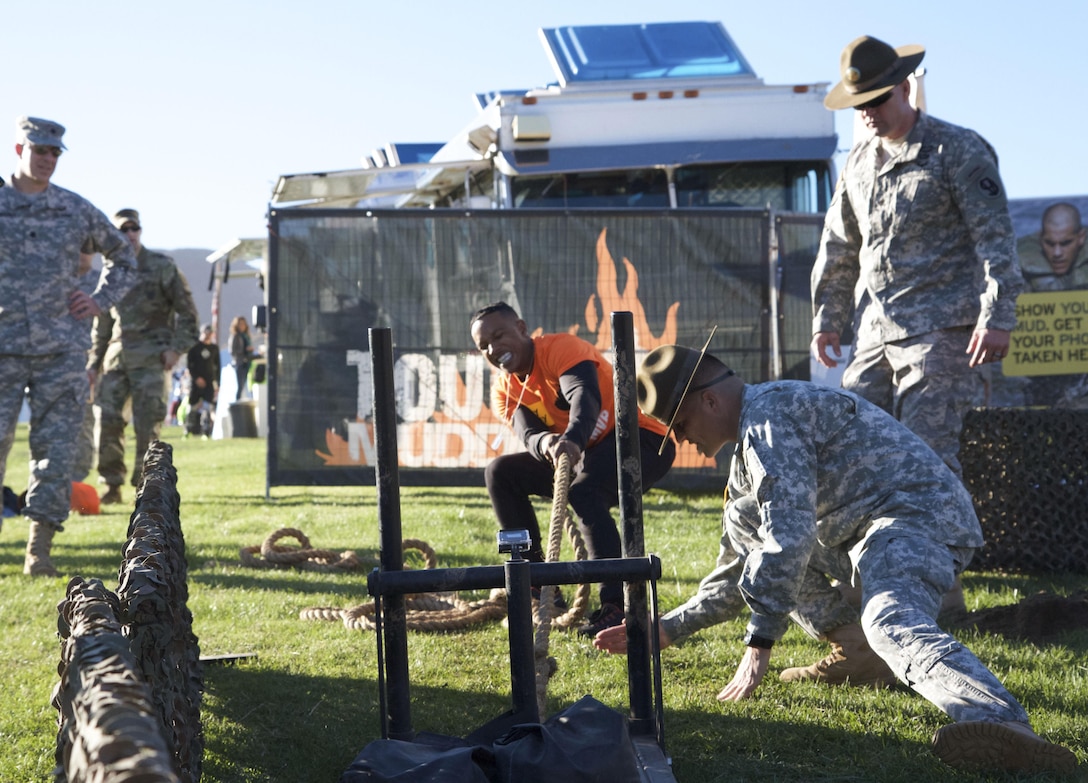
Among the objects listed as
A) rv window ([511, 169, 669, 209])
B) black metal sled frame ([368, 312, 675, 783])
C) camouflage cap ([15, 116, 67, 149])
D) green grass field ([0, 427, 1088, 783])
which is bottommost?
green grass field ([0, 427, 1088, 783])

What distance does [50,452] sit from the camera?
22.1ft

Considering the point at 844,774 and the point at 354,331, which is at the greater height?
the point at 354,331

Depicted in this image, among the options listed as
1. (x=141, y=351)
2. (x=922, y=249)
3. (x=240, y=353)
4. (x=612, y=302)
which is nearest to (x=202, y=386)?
(x=240, y=353)

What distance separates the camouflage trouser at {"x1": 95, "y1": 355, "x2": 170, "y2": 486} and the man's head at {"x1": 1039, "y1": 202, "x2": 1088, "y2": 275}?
26.5 feet

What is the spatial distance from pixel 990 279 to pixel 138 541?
336 centimetres

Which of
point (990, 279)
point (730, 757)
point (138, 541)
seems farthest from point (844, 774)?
point (990, 279)

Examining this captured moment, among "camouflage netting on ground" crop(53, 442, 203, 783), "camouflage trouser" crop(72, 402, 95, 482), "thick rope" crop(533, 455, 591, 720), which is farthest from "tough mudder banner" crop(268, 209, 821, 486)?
"camouflage netting on ground" crop(53, 442, 203, 783)

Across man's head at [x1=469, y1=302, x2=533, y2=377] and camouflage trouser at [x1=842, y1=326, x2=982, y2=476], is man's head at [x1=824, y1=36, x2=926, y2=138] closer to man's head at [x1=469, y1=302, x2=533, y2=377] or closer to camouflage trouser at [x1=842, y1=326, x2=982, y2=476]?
camouflage trouser at [x1=842, y1=326, x2=982, y2=476]

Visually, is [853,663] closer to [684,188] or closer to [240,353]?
[684,188]

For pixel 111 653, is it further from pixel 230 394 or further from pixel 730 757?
pixel 230 394

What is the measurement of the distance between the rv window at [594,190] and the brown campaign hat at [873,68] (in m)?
5.66

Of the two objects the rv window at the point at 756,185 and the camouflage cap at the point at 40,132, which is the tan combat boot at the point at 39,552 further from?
the rv window at the point at 756,185

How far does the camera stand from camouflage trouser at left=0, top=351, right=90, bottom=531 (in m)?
6.64

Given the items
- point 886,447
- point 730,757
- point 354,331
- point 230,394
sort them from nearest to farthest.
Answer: point 730,757 < point 886,447 < point 354,331 < point 230,394
